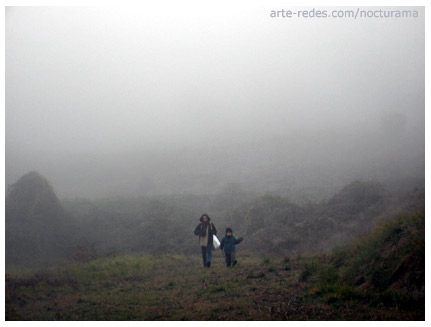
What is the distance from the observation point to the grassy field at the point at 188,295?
236 inches

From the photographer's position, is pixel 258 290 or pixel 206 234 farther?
pixel 206 234

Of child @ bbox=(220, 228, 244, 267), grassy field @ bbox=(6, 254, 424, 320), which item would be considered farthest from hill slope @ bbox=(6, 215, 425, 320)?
child @ bbox=(220, 228, 244, 267)

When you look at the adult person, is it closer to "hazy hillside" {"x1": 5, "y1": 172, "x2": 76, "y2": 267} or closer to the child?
the child

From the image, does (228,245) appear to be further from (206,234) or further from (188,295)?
(188,295)

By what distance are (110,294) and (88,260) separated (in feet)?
7.72

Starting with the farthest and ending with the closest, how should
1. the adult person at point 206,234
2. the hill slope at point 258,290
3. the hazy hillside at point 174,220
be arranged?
→ the adult person at point 206,234 → the hazy hillside at point 174,220 → the hill slope at point 258,290

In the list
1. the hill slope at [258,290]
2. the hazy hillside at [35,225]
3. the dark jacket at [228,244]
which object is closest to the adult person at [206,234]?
the dark jacket at [228,244]

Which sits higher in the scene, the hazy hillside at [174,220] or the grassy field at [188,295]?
the hazy hillside at [174,220]

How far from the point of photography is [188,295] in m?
7.39

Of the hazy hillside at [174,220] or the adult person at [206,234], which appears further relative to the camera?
the adult person at [206,234]


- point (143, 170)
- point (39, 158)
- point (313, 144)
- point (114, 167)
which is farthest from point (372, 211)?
point (39, 158)

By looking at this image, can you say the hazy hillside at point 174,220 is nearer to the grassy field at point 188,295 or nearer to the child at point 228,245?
the grassy field at point 188,295

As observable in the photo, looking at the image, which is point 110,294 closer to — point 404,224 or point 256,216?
point 404,224

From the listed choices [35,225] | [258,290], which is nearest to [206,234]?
[258,290]
